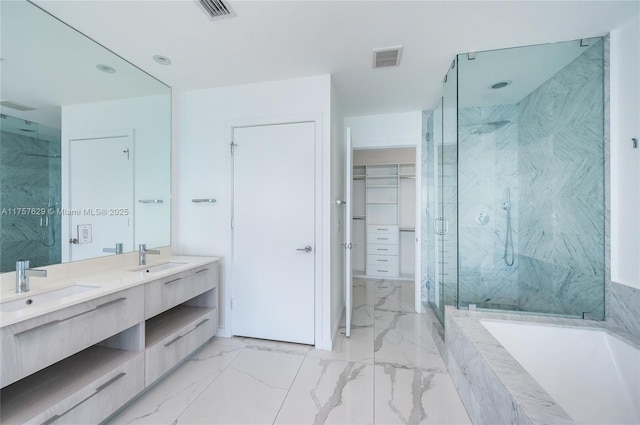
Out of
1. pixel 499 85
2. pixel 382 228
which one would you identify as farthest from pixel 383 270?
pixel 499 85

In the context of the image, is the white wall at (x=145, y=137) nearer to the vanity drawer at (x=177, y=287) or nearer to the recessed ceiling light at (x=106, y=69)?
the recessed ceiling light at (x=106, y=69)

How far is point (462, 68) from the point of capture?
215cm

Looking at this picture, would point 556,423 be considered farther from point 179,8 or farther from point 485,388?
point 179,8

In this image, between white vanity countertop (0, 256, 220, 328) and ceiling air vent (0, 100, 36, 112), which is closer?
white vanity countertop (0, 256, 220, 328)

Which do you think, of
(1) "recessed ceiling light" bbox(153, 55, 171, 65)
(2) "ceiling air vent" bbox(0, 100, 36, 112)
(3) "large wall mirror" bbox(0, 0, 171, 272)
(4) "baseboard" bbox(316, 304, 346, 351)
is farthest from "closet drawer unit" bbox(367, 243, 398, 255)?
(2) "ceiling air vent" bbox(0, 100, 36, 112)

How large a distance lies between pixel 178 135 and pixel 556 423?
3321mm

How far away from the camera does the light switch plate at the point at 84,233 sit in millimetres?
1770

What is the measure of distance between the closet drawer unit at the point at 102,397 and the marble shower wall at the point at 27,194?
0.83m

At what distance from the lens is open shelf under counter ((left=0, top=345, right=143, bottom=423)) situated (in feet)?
3.73

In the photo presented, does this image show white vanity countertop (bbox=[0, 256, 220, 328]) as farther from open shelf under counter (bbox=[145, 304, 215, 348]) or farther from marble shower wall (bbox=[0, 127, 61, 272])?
open shelf under counter (bbox=[145, 304, 215, 348])

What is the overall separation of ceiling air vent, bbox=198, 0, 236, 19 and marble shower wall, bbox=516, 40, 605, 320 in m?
2.68

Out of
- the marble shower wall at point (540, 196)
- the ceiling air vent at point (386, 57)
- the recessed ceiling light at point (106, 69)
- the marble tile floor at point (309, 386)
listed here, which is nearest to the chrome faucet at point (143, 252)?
the marble tile floor at point (309, 386)

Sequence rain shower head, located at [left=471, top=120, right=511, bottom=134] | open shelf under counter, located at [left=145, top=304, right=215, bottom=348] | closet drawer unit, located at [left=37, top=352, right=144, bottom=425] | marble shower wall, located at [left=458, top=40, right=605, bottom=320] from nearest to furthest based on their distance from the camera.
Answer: closet drawer unit, located at [left=37, top=352, right=144, bottom=425] → open shelf under counter, located at [left=145, top=304, right=215, bottom=348] → marble shower wall, located at [left=458, top=40, right=605, bottom=320] → rain shower head, located at [left=471, top=120, right=511, bottom=134]

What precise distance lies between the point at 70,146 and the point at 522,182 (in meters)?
3.93
